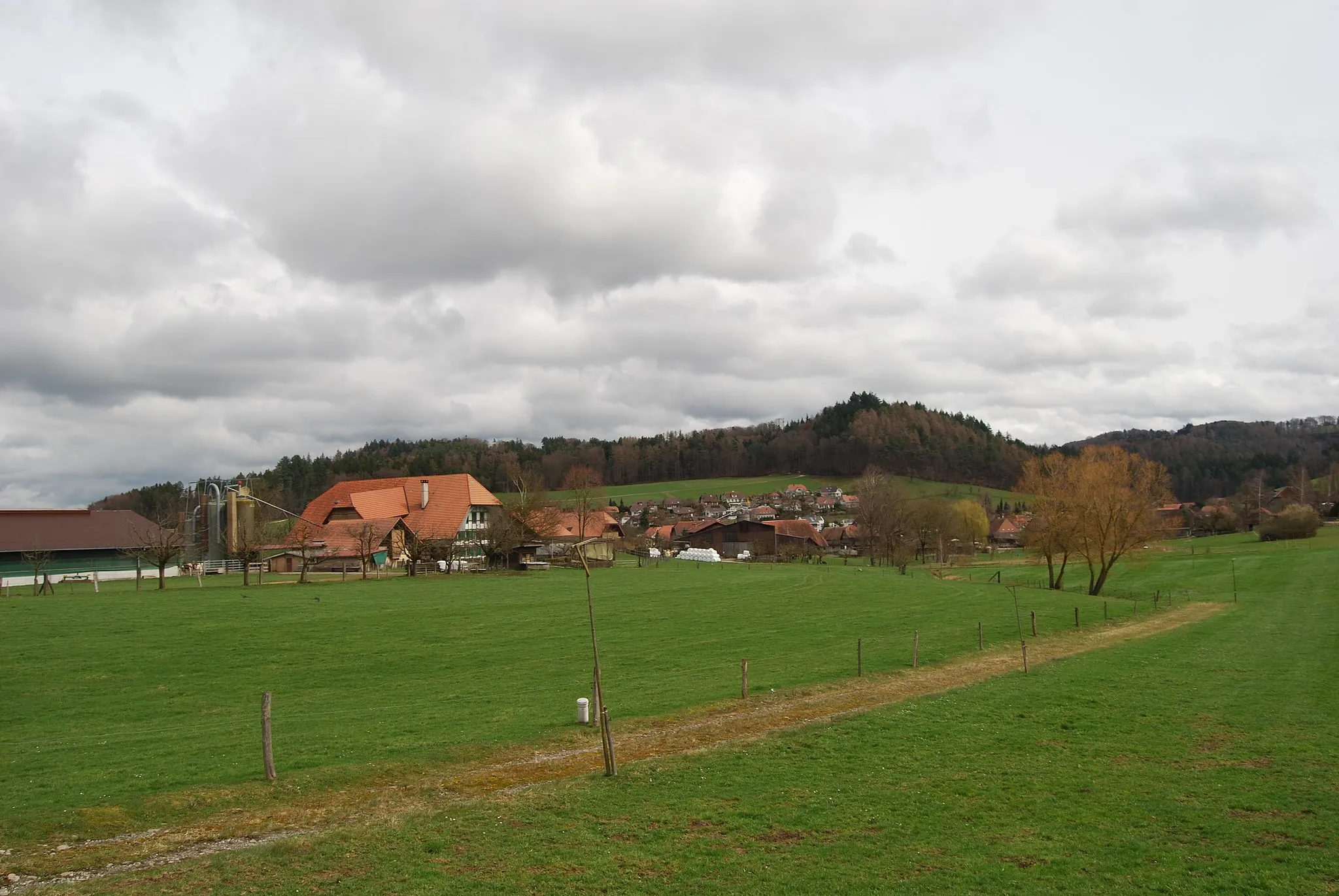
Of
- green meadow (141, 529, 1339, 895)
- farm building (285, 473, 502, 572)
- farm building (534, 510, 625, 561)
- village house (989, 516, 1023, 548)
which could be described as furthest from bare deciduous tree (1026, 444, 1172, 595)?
village house (989, 516, 1023, 548)

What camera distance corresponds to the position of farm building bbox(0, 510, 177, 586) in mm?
68875

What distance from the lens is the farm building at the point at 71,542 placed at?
68875 millimetres

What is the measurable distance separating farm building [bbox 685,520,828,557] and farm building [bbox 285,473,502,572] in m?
33.1

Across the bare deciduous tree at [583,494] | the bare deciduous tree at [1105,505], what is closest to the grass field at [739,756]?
the bare deciduous tree at [1105,505]

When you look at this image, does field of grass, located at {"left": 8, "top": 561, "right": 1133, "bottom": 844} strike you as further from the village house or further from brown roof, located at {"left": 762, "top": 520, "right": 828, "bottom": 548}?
the village house

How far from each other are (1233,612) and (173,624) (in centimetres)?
6069

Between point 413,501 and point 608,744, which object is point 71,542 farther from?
point 608,744

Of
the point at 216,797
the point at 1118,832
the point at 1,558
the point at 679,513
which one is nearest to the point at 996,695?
the point at 1118,832

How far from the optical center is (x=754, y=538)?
120625 mm

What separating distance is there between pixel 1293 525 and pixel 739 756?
436ft

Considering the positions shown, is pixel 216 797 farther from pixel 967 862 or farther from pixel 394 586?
pixel 394 586

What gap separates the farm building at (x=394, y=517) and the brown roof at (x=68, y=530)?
13711 millimetres

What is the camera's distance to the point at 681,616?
44.7 metres

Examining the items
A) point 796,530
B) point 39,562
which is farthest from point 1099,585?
point 39,562
